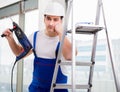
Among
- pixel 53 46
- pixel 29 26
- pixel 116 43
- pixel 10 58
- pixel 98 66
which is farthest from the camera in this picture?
pixel 10 58

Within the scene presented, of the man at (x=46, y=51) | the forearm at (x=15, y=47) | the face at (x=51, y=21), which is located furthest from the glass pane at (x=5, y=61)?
the face at (x=51, y=21)

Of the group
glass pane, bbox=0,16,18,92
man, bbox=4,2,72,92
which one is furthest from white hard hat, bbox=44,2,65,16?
glass pane, bbox=0,16,18,92

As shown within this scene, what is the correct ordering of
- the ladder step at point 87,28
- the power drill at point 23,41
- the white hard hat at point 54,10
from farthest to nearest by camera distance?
the power drill at point 23,41 < the white hard hat at point 54,10 < the ladder step at point 87,28

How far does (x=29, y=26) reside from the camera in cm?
402

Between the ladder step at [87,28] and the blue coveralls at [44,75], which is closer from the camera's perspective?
the ladder step at [87,28]

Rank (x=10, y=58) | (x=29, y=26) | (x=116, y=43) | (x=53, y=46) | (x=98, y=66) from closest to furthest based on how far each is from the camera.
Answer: (x=53, y=46), (x=116, y=43), (x=98, y=66), (x=29, y=26), (x=10, y=58)

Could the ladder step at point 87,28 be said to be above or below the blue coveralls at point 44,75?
above

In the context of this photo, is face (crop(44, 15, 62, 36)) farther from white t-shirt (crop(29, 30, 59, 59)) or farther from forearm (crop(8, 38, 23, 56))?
forearm (crop(8, 38, 23, 56))

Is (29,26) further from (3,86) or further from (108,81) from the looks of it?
(108,81)

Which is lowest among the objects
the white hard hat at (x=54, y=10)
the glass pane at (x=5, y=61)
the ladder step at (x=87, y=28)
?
the glass pane at (x=5, y=61)

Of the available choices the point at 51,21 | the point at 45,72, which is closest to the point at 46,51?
the point at 45,72

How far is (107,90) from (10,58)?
2201 millimetres

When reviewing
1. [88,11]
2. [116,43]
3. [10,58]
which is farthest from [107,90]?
[10,58]

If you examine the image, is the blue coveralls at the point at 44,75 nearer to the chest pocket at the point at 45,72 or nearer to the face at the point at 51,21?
the chest pocket at the point at 45,72
